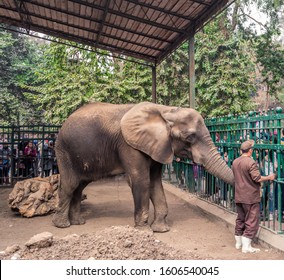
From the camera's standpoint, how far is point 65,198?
7.37 m

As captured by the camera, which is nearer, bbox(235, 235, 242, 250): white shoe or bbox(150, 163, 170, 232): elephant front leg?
bbox(235, 235, 242, 250): white shoe

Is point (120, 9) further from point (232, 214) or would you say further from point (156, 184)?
point (232, 214)

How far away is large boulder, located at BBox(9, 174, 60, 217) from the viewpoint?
321 inches

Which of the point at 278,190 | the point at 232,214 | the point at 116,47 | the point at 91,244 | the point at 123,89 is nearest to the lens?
the point at 91,244

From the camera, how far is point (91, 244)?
4707 millimetres

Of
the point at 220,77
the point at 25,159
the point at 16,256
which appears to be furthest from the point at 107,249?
the point at 220,77

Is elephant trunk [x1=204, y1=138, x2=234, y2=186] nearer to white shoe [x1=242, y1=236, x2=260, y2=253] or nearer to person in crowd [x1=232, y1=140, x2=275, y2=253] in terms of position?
person in crowd [x1=232, y1=140, x2=275, y2=253]

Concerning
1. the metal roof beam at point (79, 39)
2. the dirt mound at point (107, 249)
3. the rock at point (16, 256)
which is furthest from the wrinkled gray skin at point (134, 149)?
the metal roof beam at point (79, 39)

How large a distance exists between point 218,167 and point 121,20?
5.35 meters

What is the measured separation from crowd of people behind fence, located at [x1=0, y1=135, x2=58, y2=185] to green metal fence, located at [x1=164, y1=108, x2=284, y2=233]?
582 cm

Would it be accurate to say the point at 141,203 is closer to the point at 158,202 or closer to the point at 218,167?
the point at 158,202

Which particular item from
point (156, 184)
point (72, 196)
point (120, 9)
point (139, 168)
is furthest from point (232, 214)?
point (120, 9)

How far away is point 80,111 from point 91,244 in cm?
333

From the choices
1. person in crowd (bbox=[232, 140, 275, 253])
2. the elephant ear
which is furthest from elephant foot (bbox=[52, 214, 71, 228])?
person in crowd (bbox=[232, 140, 275, 253])
